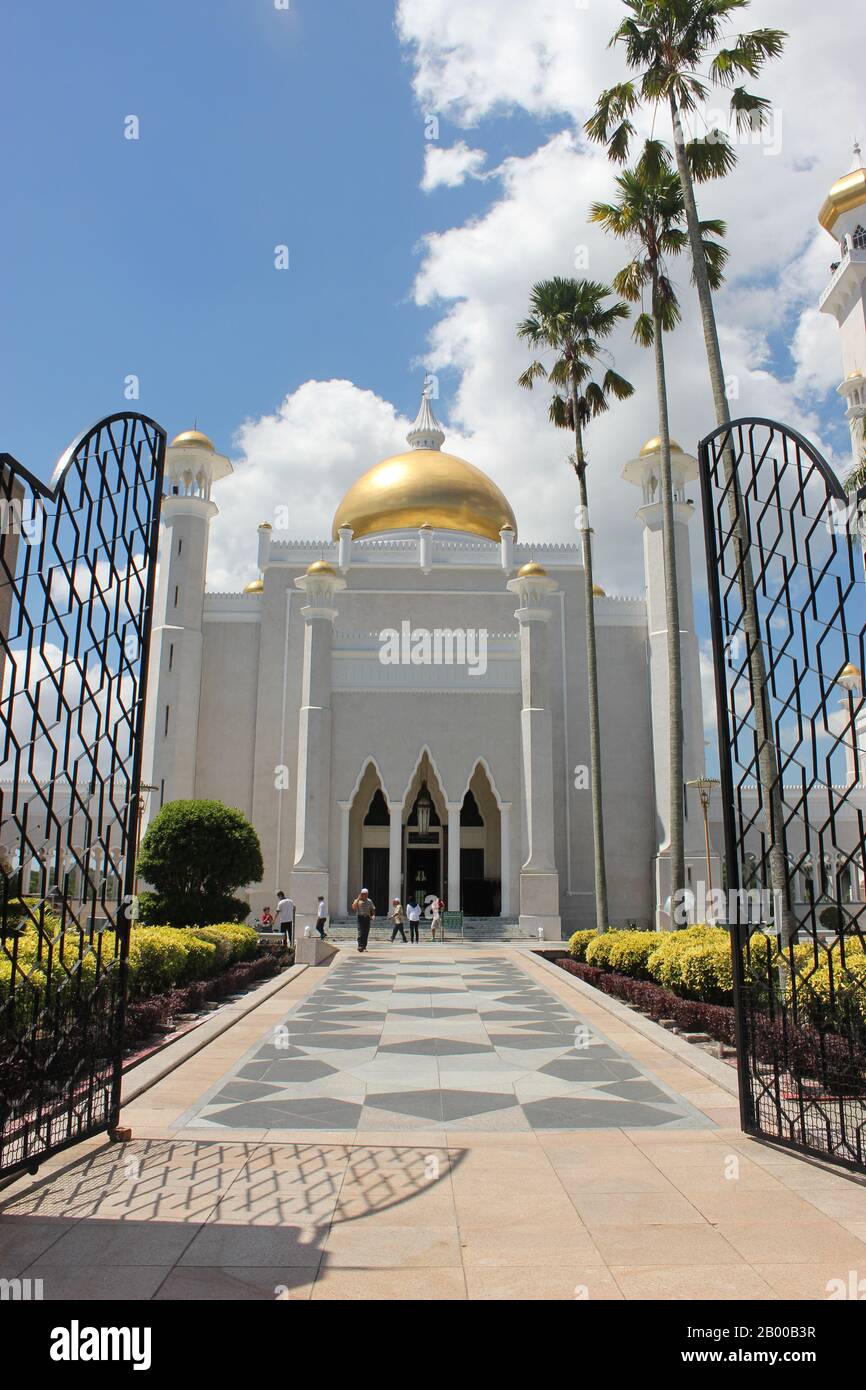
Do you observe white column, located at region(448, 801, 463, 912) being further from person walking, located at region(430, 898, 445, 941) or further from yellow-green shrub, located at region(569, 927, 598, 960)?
yellow-green shrub, located at region(569, 927, 598, 960)

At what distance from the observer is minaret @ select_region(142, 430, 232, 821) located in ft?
91.8

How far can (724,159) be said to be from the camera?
1377cm

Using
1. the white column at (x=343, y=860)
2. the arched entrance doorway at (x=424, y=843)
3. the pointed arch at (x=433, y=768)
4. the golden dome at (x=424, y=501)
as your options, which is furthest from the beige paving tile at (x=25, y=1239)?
the golden dome at (x=424, y=501)

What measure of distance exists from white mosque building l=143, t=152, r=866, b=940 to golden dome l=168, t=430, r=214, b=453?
7cm

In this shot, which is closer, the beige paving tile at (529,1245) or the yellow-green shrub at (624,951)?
the beige paving tile at (529,1245)

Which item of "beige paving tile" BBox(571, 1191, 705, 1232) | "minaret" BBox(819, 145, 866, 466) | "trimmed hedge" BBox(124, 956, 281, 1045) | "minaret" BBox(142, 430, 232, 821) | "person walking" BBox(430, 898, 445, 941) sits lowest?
"beige paving tile" BBox(571, 1191, 705, 1232)

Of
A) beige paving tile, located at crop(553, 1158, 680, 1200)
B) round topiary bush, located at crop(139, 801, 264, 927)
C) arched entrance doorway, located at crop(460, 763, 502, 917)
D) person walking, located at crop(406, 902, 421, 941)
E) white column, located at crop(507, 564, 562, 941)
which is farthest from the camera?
arched entrance doorway, located at crop(460, 763, 502, 917)

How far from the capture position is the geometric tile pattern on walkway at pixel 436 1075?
614 centimetres

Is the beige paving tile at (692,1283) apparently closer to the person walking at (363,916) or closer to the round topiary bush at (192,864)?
the round topiary bush at (192,864)

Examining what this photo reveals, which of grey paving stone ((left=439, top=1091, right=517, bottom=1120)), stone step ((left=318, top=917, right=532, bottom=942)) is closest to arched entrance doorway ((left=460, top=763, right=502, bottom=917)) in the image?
stone step ((left=318, top=917, right=532, bottom=942))

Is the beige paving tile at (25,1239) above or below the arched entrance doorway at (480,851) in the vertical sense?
below

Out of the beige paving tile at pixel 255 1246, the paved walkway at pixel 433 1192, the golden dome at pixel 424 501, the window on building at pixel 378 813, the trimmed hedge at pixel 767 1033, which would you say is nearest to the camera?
the paved walkway at pixel 433 1192

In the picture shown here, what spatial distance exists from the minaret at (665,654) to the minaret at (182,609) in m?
13.1
